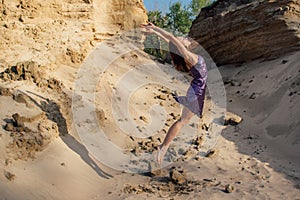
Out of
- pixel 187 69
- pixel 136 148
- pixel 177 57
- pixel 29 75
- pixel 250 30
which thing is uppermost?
pixel 250 30

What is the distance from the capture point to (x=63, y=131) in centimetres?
385

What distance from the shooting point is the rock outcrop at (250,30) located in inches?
298

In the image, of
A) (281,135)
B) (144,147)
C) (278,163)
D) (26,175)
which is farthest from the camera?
(281,135)

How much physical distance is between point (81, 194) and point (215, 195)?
3.96 feet

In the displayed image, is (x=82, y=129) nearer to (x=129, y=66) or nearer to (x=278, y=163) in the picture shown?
(x=278, y=163)

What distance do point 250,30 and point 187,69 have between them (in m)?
5.12

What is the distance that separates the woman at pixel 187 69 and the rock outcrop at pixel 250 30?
4.44 m

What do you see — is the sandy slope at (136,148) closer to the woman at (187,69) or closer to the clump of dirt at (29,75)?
the clump of dirt at (29,75)

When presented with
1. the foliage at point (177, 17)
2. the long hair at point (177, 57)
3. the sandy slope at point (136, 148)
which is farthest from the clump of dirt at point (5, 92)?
the foliage at point (177, 17)

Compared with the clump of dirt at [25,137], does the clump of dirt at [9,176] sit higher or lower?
lower

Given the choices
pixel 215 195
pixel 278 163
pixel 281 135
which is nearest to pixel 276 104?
pixel 281 135

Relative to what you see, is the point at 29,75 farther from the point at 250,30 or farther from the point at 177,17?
the point at 177,17

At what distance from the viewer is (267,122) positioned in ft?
17.0

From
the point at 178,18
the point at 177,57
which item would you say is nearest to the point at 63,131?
the point at 177,57
